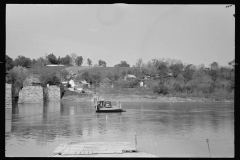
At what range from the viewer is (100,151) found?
26.6 feet

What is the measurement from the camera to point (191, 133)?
53.6 feet

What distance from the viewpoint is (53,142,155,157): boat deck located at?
25.4 ft

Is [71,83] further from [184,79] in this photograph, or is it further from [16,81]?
[184,79]

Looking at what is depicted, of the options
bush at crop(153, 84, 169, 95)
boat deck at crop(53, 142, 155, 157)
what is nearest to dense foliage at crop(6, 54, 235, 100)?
bush at crop(153, 84, 169, 95)

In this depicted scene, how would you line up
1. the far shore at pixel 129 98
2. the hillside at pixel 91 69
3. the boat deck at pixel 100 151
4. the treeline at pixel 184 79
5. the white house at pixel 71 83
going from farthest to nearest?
the hillside at pixel 91 69, the white house at pixel 71 83, the far shore at pixel 129 98, the treeline at pixel 184 79, the boat deck at pixel 100 151

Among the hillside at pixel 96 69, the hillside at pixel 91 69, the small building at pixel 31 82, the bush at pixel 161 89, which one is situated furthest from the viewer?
the hillside at pixel 96 69

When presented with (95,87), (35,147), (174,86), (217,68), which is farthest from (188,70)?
(35,147)

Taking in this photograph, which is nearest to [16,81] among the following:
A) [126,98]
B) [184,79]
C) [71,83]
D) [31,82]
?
[31,82]

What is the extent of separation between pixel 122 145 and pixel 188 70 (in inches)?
2240

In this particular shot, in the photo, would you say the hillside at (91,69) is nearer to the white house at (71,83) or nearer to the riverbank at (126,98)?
the white house at (71,83)

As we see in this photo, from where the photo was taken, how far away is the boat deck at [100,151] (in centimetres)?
775

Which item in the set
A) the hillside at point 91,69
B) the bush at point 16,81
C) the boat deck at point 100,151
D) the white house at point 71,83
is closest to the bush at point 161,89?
the white house at point 71,83
